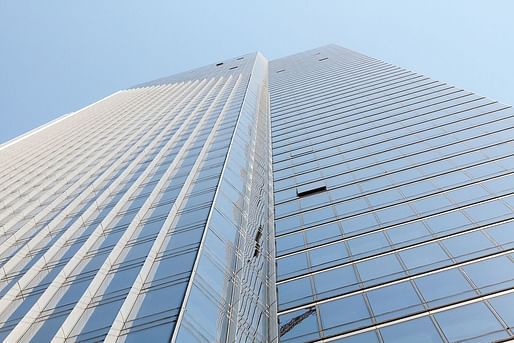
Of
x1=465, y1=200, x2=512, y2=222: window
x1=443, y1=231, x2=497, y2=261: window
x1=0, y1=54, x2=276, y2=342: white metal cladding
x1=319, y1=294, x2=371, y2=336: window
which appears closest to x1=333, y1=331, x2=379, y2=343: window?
x1=319, y1=294, x2=371, y2=336: window

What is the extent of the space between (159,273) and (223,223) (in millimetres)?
5000

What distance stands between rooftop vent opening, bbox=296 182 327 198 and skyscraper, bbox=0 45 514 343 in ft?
0.31

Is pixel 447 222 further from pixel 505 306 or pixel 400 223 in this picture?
pixel 505 306

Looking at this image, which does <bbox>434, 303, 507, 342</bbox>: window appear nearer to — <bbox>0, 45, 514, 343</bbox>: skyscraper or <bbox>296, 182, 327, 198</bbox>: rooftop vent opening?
<bbox>0, 45, 514, 343</bbox>: skyscraper

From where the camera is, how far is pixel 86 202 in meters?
30.5

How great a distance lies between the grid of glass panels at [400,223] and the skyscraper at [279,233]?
0.08 metres

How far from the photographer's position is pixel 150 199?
2794 centimetres

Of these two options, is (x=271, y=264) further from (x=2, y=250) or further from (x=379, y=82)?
(x=379, y=82)

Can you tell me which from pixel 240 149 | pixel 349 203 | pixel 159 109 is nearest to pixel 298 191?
pixel 349 203

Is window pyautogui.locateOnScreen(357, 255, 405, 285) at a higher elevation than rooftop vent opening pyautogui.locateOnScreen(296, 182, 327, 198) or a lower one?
higher

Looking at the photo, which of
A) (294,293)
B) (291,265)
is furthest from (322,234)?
(294,293)

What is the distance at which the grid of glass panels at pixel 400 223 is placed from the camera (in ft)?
55.0

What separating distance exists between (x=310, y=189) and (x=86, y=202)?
40.8 ft

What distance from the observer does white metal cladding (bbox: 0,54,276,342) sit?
61.2 ft
